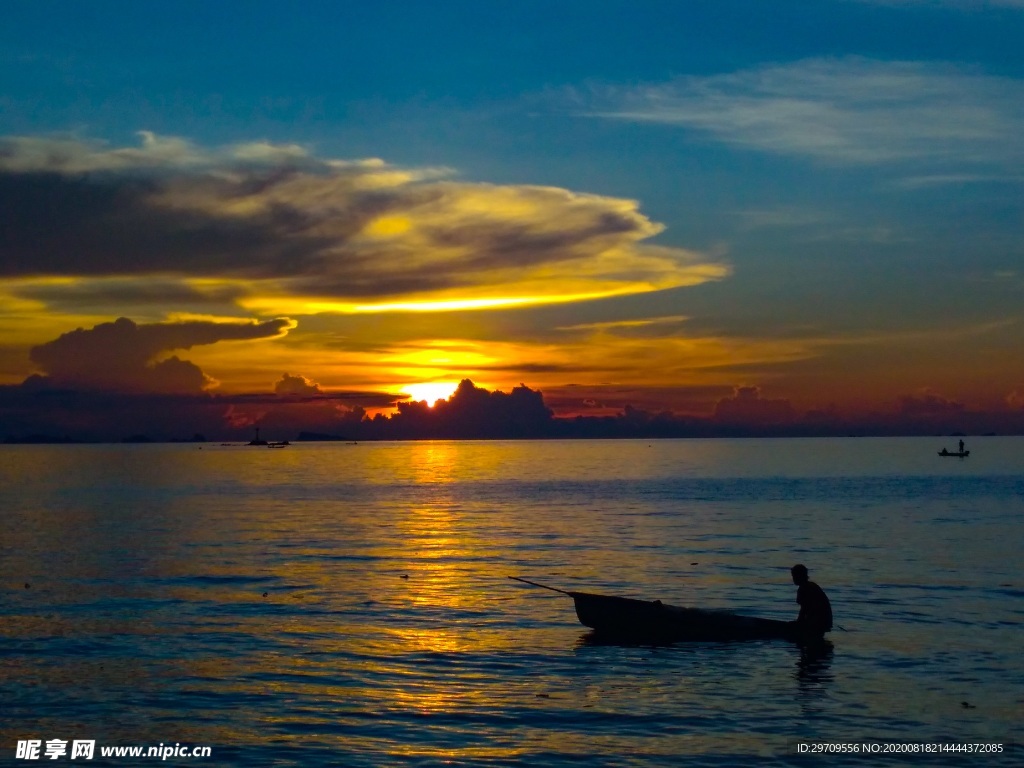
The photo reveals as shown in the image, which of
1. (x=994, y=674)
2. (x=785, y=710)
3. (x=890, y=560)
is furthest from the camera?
(x=890, y=560)

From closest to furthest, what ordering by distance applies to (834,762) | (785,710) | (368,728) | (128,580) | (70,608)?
(834,762) → (368,728) → (785,710) → (70,608) → (128,580)

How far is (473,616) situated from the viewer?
35.4 metres

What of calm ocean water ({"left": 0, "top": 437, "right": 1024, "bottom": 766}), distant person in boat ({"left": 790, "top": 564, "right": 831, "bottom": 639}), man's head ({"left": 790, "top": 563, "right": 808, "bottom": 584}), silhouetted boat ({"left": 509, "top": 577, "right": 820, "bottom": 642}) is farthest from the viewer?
silhouetted boat ({"left": 509, "top": 577, "right": 820, "bottom": 642})

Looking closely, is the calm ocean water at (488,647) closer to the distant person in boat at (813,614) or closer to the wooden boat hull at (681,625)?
A: the wooden boat hull at (681,625)

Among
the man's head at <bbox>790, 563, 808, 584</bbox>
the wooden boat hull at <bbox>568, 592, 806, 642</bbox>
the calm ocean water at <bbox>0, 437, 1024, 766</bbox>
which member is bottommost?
the calm ocean water at <bbox>0, 437, 1024, 766</bbox>

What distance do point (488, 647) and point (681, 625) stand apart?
19.4ft

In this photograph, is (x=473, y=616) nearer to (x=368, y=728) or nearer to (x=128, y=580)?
(x=368, y=728)

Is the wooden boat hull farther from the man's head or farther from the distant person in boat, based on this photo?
the man's head

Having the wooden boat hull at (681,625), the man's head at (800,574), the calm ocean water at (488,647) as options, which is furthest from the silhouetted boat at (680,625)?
the man's head at (800,574)

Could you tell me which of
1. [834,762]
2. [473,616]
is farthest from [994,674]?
[473,616]

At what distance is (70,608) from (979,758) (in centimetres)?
3171

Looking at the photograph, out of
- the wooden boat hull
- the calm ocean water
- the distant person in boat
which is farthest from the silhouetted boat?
the calm ocean water

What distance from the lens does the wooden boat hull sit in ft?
99.3

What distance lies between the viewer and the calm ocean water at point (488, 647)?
21422mm
